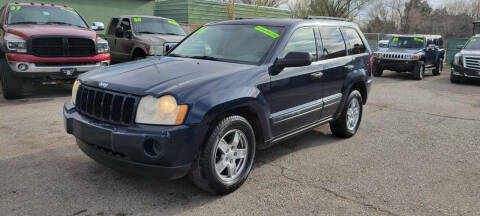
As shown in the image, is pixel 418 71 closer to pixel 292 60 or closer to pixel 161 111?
pixel 292 60

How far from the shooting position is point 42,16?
834cm

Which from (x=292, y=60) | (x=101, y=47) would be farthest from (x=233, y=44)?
(x=101, y=47)

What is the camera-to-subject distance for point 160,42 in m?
9.17

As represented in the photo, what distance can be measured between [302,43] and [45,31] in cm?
552

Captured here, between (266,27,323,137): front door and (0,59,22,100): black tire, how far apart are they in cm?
580

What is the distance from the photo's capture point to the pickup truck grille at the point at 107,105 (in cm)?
309

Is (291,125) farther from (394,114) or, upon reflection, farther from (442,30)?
(442,30)

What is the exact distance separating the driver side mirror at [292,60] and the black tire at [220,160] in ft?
2.44

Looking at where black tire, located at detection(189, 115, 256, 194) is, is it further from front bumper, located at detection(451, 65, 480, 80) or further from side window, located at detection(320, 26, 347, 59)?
front bumper, located at detection(451, 65, 480, 80)

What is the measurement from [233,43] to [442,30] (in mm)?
51662

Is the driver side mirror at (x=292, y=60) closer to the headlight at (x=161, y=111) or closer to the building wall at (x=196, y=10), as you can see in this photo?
the headlight at (x=161, y=111)

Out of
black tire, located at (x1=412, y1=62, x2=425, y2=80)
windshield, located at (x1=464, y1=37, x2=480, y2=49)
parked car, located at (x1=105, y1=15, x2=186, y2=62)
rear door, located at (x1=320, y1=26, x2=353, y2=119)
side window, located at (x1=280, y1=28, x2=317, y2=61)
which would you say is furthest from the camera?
black tire, located at (x1=412, y1=62, x2=425, y2=80)

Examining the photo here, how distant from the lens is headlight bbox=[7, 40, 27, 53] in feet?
23.0

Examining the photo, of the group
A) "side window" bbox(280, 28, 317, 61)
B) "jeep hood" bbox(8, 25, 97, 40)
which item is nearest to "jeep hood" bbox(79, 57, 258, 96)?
"side window" bbox(280, 28, 317, 61)
